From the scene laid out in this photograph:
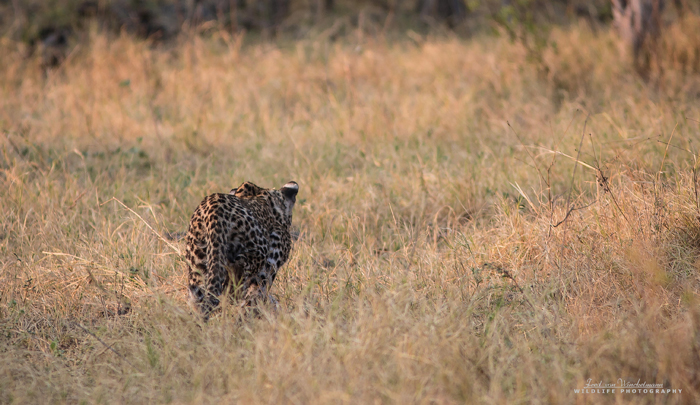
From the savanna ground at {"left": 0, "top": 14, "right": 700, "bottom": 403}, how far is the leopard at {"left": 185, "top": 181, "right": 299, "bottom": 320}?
19cm

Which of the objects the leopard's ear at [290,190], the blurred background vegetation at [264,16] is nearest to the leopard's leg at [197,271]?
the leopard's ear at [290,190]

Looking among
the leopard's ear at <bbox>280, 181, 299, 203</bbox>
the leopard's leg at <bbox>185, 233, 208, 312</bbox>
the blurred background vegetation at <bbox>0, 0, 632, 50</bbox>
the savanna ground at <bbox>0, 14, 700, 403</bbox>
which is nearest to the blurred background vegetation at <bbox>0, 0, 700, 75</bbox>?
the blurred background vegetation at <bbox>0, 0, 632, 50</bbox>

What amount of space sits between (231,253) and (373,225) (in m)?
1.94

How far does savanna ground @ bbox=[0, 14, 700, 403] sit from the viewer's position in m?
3.18

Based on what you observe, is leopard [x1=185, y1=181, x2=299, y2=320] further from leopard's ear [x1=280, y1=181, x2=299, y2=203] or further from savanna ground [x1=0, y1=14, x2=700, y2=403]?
leopard's ear [x1=280, y1=181, x2=299, y2=203]

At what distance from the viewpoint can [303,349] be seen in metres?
3.27

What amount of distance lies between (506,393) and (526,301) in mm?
1111

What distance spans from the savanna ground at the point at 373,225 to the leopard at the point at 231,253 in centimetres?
19

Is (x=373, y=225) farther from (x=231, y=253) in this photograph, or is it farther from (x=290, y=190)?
(x=231, y=253)

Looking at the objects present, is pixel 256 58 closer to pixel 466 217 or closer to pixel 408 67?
pixel 408 67

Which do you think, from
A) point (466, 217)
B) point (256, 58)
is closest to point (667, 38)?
point (466, 217)

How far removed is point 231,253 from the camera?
392 centimetres

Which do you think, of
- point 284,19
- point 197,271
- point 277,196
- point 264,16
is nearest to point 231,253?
point 197,271

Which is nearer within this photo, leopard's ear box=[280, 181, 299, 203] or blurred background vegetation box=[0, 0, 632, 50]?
leopard's ear box=[280, 181, 299, 203]
